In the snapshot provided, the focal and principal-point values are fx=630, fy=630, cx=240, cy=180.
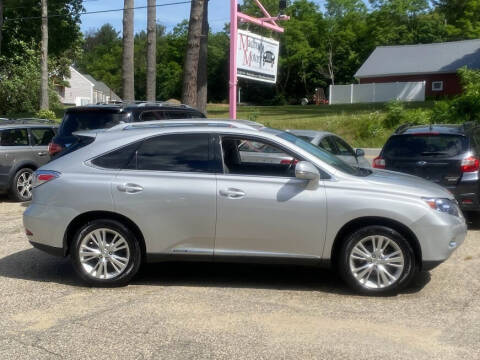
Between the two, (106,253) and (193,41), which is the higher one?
(193,41)

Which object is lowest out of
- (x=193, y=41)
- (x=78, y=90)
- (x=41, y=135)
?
(x=41, y=135)

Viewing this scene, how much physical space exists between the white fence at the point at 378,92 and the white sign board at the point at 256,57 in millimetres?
29160

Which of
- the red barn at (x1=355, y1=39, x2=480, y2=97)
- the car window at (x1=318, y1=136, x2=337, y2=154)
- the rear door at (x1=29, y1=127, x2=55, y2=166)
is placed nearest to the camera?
the car window at (x1=318, y1=136, x2=337, y2=154)

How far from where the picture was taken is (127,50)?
2259cm

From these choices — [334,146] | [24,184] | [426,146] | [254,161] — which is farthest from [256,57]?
[254,161]

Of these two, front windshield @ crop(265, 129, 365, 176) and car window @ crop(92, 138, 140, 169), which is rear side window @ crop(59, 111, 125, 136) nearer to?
car window @ crop(92, 138, 140, 169)

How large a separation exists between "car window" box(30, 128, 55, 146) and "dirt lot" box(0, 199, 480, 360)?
5600 millimetres

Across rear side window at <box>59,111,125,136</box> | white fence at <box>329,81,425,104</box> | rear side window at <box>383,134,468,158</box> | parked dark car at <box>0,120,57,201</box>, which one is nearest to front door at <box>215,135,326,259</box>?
Result: rear side window at <box>383,134,468,158</box>

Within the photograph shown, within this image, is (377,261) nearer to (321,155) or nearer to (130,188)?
(321,155)

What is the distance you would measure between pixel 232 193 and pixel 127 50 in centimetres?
1748

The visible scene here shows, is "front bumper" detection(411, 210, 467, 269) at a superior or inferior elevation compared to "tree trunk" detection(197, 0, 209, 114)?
inferior

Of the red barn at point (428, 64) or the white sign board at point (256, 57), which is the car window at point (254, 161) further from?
the red barn at point (428, 64)

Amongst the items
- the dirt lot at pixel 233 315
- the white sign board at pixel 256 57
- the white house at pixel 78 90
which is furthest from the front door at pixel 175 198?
the white house at pixel 78 90

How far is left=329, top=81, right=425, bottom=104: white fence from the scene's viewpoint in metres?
45.9
